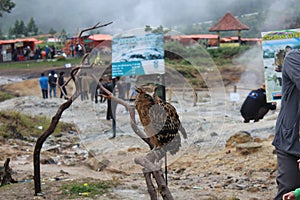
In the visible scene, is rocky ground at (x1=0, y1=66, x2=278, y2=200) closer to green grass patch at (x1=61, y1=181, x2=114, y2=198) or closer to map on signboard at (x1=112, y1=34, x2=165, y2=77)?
green grass patch at (x1=61, y1=181, x2=114, y2=198)

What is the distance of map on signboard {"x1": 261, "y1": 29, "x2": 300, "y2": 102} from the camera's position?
7.76m

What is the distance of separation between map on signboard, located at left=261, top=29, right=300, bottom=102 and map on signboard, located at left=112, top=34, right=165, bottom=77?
7.57ft

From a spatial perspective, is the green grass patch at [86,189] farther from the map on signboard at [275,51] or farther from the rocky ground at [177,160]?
the map on signboard at [275,51]

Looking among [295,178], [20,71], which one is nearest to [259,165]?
[295,178]

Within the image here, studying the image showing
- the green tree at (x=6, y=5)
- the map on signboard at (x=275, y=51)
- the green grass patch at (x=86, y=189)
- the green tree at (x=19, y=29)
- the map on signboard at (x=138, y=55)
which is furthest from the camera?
the green tree at (x=19, y=29)

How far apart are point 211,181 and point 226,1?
Result: 6967 centimetres

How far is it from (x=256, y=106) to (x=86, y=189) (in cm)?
672

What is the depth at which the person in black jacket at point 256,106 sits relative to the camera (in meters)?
12.2

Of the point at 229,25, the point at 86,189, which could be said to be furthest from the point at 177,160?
the point at 229,25

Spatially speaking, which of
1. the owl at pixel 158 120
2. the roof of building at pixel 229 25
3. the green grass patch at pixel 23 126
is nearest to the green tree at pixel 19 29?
the roof of building at pixel 229 25

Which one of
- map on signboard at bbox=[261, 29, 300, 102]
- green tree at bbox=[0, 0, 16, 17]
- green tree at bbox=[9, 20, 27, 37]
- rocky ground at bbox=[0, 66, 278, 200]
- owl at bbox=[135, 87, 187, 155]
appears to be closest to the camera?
owl at bbox=[135, 87, 187, 155]

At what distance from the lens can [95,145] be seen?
10.8m

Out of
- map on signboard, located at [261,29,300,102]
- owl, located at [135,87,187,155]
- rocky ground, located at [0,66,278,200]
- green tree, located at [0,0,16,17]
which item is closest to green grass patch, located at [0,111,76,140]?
rocky ground, located at [0,66,278,200]

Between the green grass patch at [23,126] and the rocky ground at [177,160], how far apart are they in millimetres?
432
